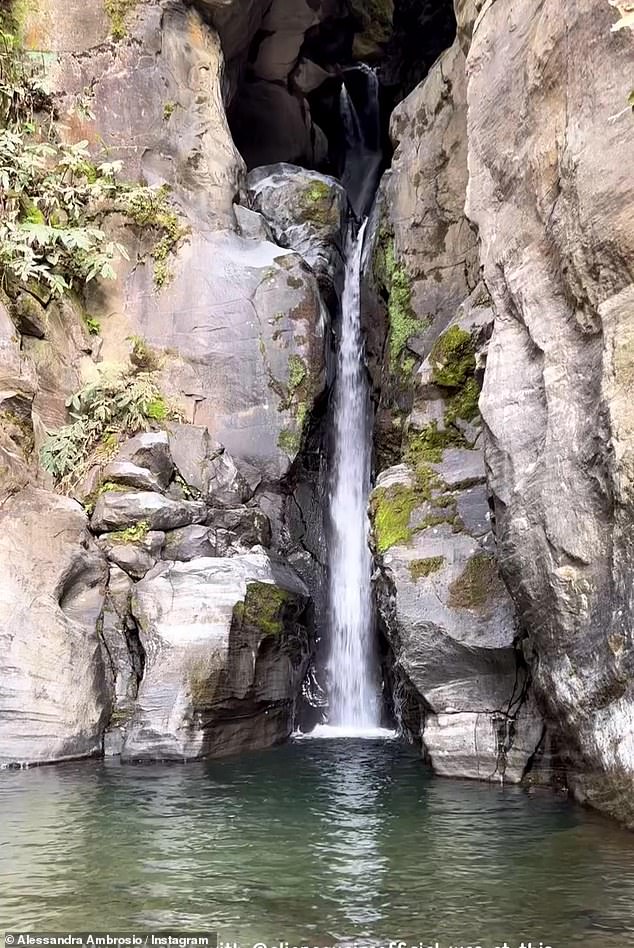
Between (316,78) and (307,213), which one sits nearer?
(307,213)

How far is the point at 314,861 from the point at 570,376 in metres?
4.71

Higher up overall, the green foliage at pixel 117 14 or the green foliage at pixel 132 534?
the green foliage at pixel 117 14

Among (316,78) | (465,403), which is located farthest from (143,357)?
(316,78)

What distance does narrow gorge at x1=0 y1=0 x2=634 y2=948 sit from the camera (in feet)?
24.1

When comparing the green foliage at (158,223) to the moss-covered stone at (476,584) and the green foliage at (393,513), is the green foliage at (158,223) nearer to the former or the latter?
the green foliage at (393,513)

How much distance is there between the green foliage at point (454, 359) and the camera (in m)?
12.8

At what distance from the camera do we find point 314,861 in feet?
21.7

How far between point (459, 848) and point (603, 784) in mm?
1598

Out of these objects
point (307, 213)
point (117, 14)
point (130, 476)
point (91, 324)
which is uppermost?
point (117, 14)

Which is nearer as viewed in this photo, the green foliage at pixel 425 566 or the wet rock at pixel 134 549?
the green foliage at pixel 425 566

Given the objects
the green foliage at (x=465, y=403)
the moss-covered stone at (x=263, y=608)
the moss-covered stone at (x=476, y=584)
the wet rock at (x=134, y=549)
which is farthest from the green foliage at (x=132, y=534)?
the moss-covered stone at (x=476, y=584)

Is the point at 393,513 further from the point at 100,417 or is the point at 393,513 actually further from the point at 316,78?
the point at 316,78

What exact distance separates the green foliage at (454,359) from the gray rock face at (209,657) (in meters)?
4.01

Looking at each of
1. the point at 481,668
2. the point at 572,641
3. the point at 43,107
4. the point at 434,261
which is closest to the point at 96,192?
the point at 43,107
